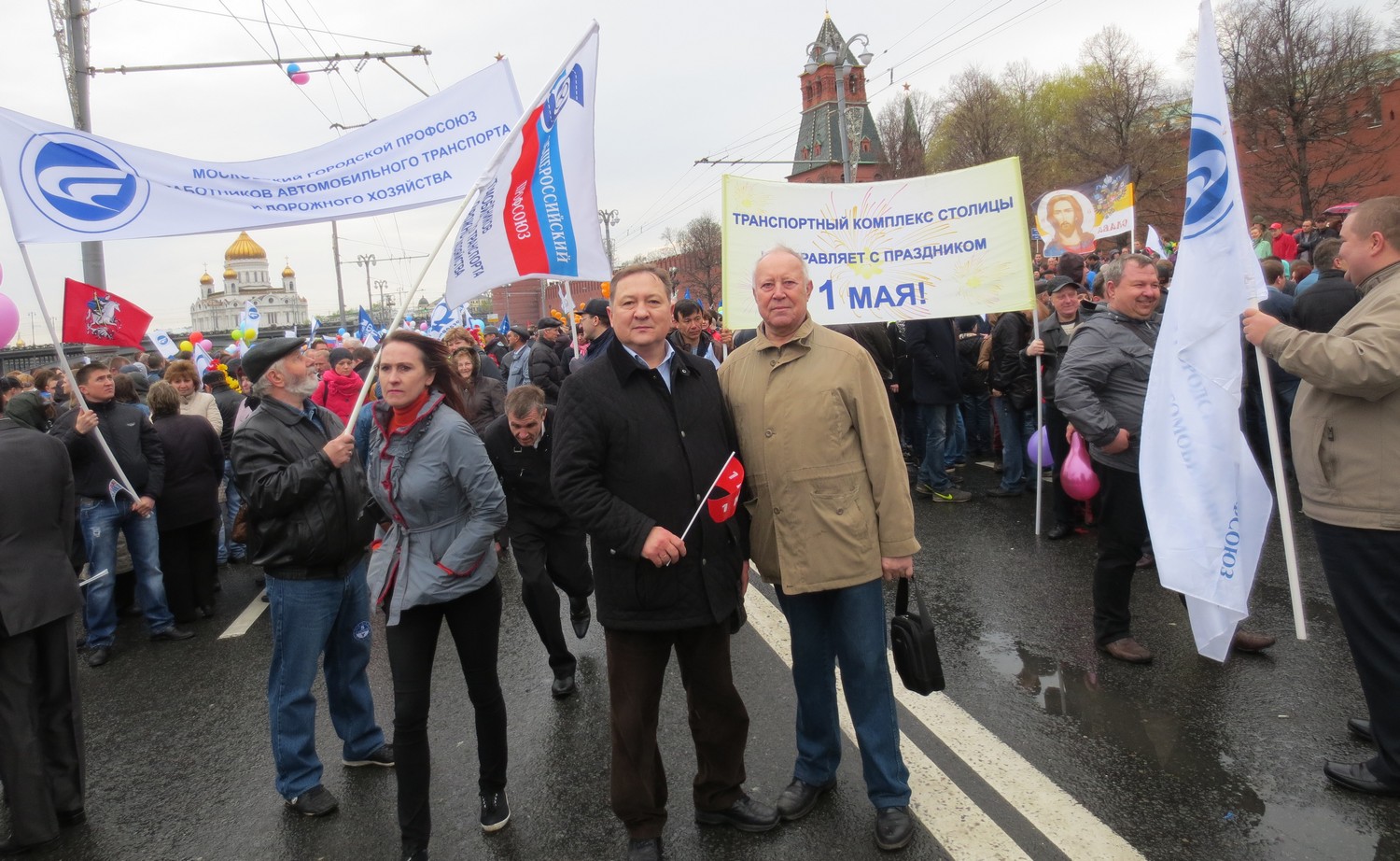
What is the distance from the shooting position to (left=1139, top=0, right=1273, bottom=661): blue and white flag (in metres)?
3.61

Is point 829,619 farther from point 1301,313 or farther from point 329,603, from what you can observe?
point 1301,313

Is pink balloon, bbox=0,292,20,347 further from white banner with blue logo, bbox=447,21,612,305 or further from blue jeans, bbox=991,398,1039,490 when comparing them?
blue jeans, bbox=991,398,1039,490

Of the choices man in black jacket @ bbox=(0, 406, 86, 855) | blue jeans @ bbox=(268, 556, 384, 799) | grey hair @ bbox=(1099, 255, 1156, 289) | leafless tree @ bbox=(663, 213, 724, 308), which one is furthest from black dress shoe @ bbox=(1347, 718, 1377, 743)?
leafless tree @ bbox=(663, 213, 724, 308)

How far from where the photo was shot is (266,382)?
3475mm

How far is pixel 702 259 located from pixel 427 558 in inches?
2726

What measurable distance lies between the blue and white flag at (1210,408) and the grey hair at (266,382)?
382 cm

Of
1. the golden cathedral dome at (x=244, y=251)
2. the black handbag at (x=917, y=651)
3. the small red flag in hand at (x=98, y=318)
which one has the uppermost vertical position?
the golden cathedral dome at (x=244, y=251)

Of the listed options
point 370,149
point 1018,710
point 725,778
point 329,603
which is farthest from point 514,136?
point 1018,710

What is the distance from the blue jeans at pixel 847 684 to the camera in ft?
9.98

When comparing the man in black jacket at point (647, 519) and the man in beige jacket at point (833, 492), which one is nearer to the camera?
the man in black jacket at point (647, 519)

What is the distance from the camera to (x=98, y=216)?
14.2ft

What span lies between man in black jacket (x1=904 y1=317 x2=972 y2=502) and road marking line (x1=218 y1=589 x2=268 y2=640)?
587 centimetres

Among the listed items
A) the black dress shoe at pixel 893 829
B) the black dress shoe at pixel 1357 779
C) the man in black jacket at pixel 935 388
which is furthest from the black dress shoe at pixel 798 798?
the man in black jacket at pixel 935 388

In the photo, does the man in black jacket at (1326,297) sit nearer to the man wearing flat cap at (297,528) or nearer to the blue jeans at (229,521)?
the man wearing flat cap at (297,528)
